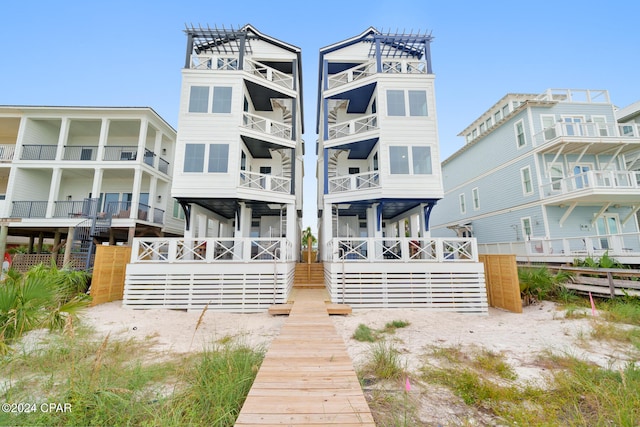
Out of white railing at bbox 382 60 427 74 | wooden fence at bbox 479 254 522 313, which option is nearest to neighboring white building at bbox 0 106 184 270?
white railing at bbox 382 60 427 74

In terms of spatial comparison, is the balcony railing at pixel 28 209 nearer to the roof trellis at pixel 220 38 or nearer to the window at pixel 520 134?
the roof trellis at pixel 220 38

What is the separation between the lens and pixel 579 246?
44.3 ft

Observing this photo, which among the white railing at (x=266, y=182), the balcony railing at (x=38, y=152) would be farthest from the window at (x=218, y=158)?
the balcony railing at (x=38, y=152)

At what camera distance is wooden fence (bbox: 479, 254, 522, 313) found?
9050 millimetres

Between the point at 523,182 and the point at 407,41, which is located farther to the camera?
the point at 523,182

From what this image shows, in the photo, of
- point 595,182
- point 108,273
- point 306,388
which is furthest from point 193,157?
point 595,182

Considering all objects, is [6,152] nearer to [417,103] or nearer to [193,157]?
[193,157]

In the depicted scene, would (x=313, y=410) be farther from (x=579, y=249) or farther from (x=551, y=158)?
(x=551, y=158)

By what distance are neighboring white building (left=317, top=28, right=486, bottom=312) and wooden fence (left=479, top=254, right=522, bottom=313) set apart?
988mm

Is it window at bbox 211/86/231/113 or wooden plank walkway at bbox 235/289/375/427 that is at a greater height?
window at bbox 211/86/231/113

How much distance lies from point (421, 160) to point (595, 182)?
34.9 ft

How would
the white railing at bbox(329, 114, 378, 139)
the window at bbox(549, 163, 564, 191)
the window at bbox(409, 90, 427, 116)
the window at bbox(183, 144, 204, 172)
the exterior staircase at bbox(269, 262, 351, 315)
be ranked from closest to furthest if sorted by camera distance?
the exterior staircase at bbox(269, 262, 351, 315)
the window at bbox(183, 144, 204, 172)
the window at bbox(409, 90, 427, 116)
the white railing at bbox(329, 114, 378, 139)
the window at bbox(549, 163, 564, 191)

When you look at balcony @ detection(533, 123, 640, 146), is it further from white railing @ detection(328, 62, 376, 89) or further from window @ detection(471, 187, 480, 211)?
white railing @ detection(328, 62, 376, 89)

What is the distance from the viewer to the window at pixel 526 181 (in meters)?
→ 16.7
